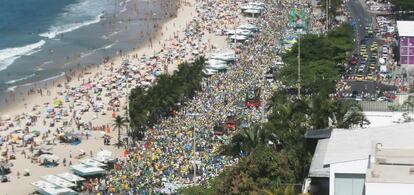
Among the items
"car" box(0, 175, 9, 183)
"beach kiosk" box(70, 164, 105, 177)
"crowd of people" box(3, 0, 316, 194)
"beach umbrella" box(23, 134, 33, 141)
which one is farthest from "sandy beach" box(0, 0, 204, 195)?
"beach kiosk" box(70, 164, 105, 177)

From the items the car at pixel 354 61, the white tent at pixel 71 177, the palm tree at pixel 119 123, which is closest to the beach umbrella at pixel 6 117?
the palm tree at pixel 119 123

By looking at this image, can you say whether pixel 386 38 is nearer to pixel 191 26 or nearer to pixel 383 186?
pixel 191 26

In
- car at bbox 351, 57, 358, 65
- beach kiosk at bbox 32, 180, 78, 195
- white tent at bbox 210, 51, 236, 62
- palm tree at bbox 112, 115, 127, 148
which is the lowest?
beach kiosk at bbox 32, 180, 78, 195

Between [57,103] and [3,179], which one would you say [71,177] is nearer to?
[3,179]

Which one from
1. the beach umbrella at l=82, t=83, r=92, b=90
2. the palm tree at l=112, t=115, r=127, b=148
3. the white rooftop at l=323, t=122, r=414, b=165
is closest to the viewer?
the white rooftop at l=323, t=122, r=414, b=165

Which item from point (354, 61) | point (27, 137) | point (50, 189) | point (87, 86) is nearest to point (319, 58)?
point (354, 61)

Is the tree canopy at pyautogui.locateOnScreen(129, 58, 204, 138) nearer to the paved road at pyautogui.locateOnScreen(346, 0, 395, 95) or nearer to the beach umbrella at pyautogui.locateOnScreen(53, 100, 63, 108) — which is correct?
the beach umbrella at pyautogui.locateOnScreen(53, 100, 63, 108)

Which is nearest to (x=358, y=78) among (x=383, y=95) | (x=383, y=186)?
(x=383, y=95)
